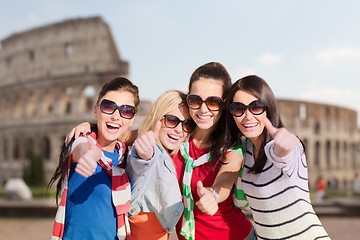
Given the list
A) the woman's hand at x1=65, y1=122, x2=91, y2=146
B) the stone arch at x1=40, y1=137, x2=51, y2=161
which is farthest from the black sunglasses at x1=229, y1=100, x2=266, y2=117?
the stone arch at x1=40, y1=137, x2=51, y2=161

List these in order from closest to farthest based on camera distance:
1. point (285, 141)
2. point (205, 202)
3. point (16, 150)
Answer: point (285, 141) → point (205, 202) → point (16, 150)

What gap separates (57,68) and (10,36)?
6815 mm

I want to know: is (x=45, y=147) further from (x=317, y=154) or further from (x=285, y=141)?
(x=285, y=141)

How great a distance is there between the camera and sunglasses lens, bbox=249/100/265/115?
2.22 metres

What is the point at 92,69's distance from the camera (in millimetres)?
22953

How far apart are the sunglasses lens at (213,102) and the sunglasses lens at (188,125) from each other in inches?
9.5

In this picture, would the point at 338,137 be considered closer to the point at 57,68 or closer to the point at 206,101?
the point at 57,68

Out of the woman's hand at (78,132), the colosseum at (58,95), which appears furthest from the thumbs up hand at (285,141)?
the colosseum at (58,95)

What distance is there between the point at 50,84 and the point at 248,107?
22.6 metres

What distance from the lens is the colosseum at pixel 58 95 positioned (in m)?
21.7

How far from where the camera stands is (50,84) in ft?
74.1

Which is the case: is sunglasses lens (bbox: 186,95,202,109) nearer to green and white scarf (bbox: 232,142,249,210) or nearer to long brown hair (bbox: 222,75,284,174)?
long brown hair (bbox: 222,75,284,174)

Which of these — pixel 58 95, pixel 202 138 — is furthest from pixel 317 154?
pixel 202 138

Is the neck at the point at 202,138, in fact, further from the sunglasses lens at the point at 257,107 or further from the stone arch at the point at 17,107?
the stone arch at the point at 17,107
